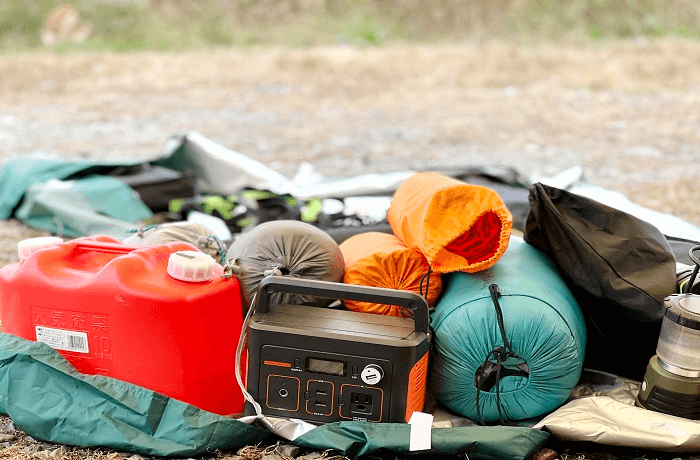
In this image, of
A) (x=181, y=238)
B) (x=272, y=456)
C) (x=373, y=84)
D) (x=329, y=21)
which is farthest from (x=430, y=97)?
(x=272, y=456)

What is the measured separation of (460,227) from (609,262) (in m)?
0.52

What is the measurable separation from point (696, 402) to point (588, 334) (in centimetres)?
43

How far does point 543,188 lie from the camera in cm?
235

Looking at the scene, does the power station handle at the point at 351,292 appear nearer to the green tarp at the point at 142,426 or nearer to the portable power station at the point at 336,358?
the portable power station at the point at 336,358

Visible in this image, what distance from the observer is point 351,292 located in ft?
6.83

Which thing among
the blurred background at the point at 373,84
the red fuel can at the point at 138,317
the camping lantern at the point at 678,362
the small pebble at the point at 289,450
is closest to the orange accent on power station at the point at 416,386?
the small pebble at the point at 289,450

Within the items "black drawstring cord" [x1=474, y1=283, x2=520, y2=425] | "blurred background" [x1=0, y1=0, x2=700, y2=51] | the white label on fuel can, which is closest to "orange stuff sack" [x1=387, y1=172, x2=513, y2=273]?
"black drawstring cord" [x1=474, y1=283, x2=520, y2=425]

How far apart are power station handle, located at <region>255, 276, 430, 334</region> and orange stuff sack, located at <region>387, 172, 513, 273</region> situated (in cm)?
22

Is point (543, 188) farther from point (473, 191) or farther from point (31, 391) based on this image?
point (31, 391)

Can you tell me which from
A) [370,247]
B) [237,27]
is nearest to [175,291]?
[370,247]

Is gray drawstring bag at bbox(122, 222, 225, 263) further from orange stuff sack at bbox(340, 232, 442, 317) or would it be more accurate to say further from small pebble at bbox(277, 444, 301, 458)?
small pebble at bbox(277, 444, 301, 458)

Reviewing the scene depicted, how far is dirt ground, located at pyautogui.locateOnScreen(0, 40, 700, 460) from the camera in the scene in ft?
20.0

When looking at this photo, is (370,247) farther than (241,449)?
Yes

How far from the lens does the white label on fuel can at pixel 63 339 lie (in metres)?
2.13
